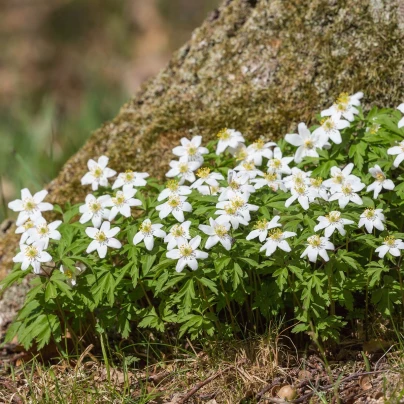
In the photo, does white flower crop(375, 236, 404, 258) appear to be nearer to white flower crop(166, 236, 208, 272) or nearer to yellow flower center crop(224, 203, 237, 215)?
yellow flower center crop(224, 203, 237, 215)

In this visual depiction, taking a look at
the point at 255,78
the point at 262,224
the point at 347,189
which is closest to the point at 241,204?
the point at 262,224

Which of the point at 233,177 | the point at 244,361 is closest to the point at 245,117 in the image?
the point at 233,177

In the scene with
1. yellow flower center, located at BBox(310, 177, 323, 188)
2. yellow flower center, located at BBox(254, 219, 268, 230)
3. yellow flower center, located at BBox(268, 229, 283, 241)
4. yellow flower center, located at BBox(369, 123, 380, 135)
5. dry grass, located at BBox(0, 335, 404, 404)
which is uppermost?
yellow flower center, located at BBox(369, 123, 380, 135)

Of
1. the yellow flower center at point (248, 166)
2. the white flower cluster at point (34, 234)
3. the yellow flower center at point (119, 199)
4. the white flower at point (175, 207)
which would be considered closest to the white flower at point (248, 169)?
the yellow flower center at point (248, 166)

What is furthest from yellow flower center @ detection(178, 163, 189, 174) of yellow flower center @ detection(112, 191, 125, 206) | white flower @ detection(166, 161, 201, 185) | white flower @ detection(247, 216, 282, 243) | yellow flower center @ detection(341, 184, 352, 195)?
yellow flower center @ detection(341, 184, 352, 195)

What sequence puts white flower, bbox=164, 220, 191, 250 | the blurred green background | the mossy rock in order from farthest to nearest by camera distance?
the blurred green background < the mossy rock < white flower, bbox=164, 220, 191, 250
